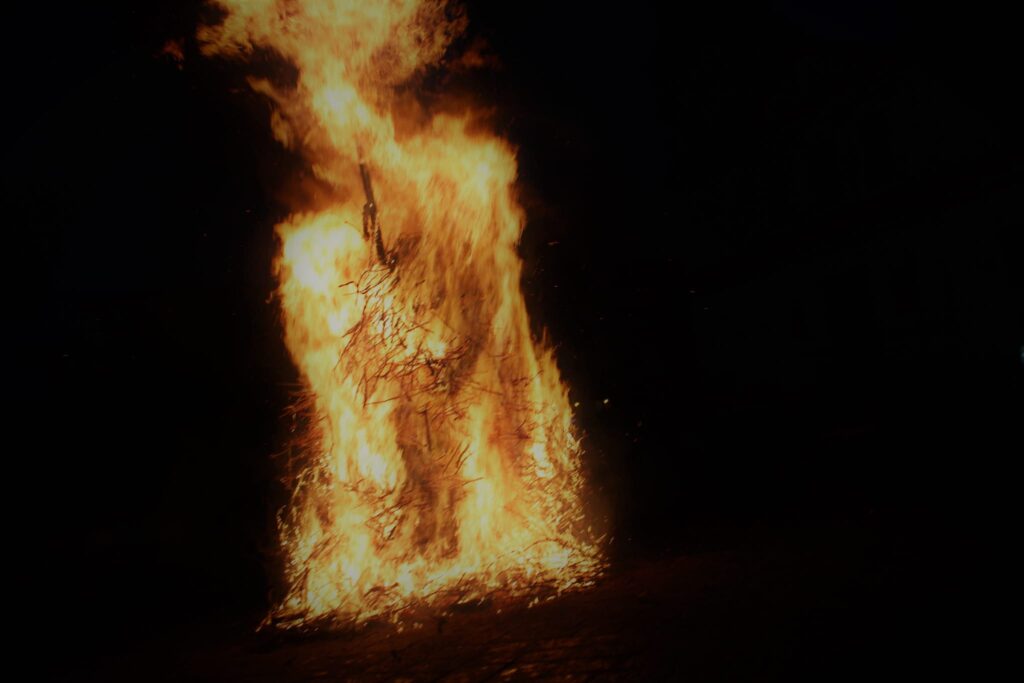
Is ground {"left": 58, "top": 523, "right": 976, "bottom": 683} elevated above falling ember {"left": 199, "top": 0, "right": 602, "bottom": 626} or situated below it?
below

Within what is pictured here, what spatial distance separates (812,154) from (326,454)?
14194 millimetres

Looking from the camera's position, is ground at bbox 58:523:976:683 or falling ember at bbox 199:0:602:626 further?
falling ember at bbox 199:0:602:626

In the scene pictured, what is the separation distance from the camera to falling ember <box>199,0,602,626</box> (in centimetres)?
585

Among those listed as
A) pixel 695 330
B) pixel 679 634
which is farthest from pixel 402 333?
pixel 695 330

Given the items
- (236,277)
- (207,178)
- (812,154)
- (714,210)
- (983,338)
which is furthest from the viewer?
(714,210)

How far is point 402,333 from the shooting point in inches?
248

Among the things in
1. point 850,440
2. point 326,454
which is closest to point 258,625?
point 326,454

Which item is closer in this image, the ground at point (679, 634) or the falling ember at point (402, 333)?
the ground at point (679, 634)

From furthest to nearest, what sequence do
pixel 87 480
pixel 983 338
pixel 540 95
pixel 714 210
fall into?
pixel 714 210 → pixel 983 338 → pixel 87 480 → pixel 540 95

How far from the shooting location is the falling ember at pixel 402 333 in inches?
230

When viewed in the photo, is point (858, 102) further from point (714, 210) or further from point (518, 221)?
point (518, 221)

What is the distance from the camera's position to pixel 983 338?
11.5 metres

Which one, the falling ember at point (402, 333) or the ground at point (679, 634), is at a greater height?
the falling ember at point (402, 333)

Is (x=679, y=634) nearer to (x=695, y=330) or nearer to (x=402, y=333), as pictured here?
(x=402, y=333)
